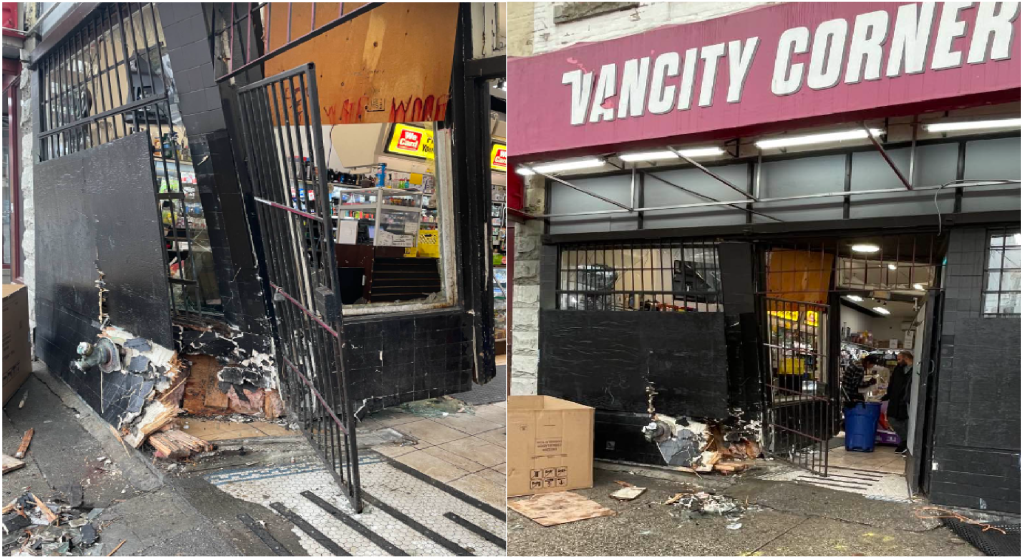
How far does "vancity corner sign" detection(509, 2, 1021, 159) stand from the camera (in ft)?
6.28

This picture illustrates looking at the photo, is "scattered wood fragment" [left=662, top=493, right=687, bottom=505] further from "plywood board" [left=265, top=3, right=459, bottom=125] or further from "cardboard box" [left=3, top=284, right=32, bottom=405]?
"cardboard box" [left=3, top=284, right=32, bottom=405]

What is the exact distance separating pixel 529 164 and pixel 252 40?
104cm

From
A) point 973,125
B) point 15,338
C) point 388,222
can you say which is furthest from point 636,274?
point 15,338

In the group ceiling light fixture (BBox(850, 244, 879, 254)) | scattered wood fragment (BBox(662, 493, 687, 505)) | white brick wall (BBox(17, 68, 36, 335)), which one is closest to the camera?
white brick wall (BBox(17, 68, 36, 335))

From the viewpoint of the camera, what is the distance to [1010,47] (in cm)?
185

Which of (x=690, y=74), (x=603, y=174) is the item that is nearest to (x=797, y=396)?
(x=603, y=174)

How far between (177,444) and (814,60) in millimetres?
2491

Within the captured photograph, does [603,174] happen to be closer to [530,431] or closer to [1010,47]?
[530,431]

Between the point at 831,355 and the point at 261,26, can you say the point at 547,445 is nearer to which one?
the point at 261,26

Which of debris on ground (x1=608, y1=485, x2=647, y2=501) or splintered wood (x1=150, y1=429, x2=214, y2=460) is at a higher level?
splintered wood (x1=150, y1=429, x2=214, y2=460)

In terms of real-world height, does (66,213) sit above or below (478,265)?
above

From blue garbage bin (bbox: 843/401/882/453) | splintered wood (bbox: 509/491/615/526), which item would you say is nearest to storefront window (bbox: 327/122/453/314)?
splintered wood (bbox: 509/491/615/526)

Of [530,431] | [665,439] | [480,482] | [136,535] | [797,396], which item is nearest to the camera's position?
[136,535]

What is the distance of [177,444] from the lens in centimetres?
214
